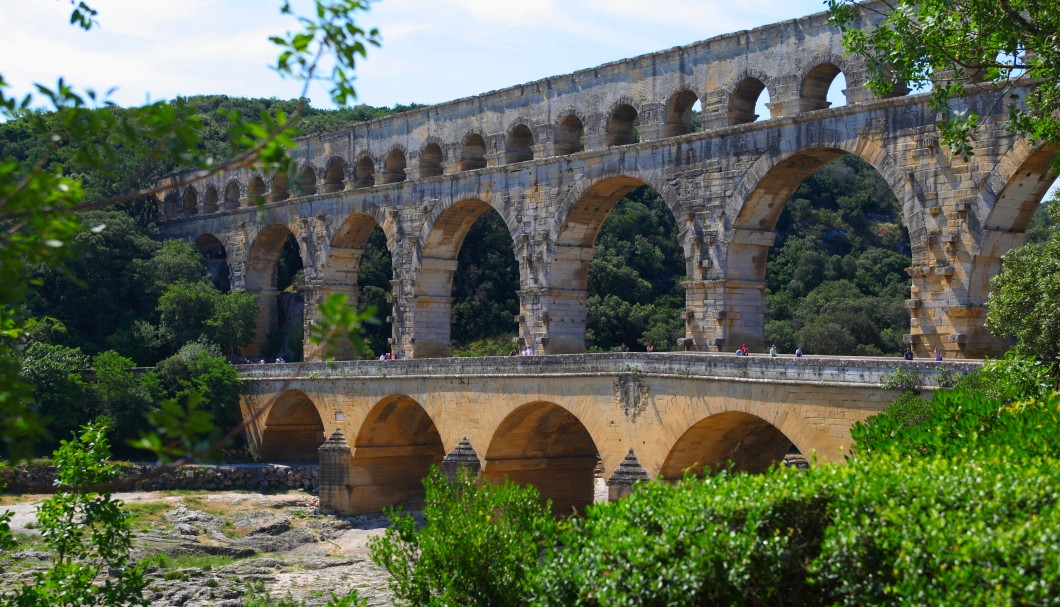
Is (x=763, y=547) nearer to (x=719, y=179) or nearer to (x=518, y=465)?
(x=719, y=179)

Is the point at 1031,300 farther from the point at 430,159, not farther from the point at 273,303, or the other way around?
the point at 273,303

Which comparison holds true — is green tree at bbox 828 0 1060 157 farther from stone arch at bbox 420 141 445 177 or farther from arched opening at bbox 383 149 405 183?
arched opening at bbox 383 149 405 183

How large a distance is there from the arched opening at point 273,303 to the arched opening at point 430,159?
8103 millimetres

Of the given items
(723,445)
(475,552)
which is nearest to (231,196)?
(723,445)

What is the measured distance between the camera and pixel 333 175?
40.6m

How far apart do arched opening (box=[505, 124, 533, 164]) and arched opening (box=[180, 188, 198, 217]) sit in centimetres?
2051

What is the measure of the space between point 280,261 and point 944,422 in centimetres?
3806

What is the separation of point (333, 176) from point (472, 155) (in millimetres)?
7266

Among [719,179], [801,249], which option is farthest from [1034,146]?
[801,249]

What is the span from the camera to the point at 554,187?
3111 cm

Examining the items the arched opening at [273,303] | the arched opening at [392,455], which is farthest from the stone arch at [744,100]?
the arched opening at [273,303]

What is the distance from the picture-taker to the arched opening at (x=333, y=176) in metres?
A: 40.2

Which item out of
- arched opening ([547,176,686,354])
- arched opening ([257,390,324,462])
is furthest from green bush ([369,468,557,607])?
arched opening ([257,390,324,462])

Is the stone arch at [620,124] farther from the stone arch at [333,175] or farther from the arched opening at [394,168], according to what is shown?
the stone arch at [333,175]
